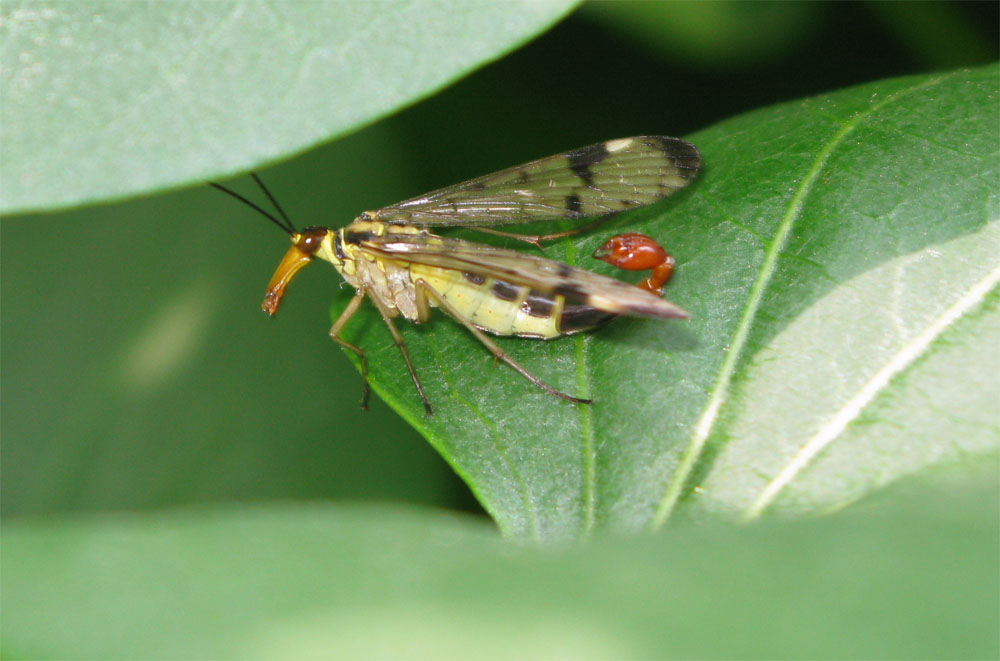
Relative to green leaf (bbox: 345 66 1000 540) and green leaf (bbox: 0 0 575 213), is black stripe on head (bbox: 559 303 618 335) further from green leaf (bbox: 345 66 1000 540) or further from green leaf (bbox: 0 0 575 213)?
green leaf (bbox: 0 0 575 213)

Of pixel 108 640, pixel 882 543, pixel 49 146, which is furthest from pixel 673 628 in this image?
pixel 49 146

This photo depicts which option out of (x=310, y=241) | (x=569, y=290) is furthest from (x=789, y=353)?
(x=310, y=241)

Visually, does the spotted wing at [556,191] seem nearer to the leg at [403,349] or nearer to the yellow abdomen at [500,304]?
the yellow abdomen at [500,304]

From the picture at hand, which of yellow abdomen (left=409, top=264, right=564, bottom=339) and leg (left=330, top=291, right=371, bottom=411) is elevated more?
leg (left=330, top=291, right=371, bottom=411)

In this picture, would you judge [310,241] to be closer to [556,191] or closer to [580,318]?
[556,191]

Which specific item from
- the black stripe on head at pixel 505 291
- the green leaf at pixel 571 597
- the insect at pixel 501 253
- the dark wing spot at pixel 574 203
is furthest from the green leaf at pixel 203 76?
the dark wing spot at pixel 574 203

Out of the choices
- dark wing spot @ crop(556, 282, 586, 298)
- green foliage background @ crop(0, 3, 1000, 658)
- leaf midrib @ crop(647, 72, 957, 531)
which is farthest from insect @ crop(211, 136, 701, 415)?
leaf midrib @ crop(647, 72, 957, 531)

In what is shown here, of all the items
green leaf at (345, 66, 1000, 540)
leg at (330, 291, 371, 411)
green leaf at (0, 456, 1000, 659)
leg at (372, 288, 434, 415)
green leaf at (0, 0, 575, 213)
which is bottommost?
green leaf at (345, 66, 1000, 540)
